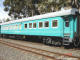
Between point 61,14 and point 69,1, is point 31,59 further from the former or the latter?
point 69,1

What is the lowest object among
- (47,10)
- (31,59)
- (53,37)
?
(31,59)

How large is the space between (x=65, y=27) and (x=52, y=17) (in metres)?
2.01

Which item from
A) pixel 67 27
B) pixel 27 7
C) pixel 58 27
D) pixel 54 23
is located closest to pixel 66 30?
pixel 67 27

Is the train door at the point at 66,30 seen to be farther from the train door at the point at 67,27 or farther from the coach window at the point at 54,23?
the coach window at the point at 54,23

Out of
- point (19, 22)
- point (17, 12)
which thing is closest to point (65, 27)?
point (19, 22)

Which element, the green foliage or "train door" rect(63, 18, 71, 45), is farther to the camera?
the green foliage

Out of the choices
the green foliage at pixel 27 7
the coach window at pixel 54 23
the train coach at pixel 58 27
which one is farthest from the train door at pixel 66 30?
the green foliage at pixel 27 7

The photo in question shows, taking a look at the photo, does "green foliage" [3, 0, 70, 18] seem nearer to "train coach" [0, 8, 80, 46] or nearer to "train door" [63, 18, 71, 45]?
"train coach" [0, 8, 80, 46]

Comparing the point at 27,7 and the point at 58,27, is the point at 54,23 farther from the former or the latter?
the point at 27,7

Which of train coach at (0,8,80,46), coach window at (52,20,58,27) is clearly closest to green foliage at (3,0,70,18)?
train coach at (0,8,80,46)

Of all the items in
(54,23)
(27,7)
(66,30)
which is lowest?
(66,30)

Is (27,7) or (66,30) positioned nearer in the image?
(66,30)

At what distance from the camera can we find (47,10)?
36469 mm

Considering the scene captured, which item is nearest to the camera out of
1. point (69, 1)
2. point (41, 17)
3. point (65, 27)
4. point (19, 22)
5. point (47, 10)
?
point (65, 27)
